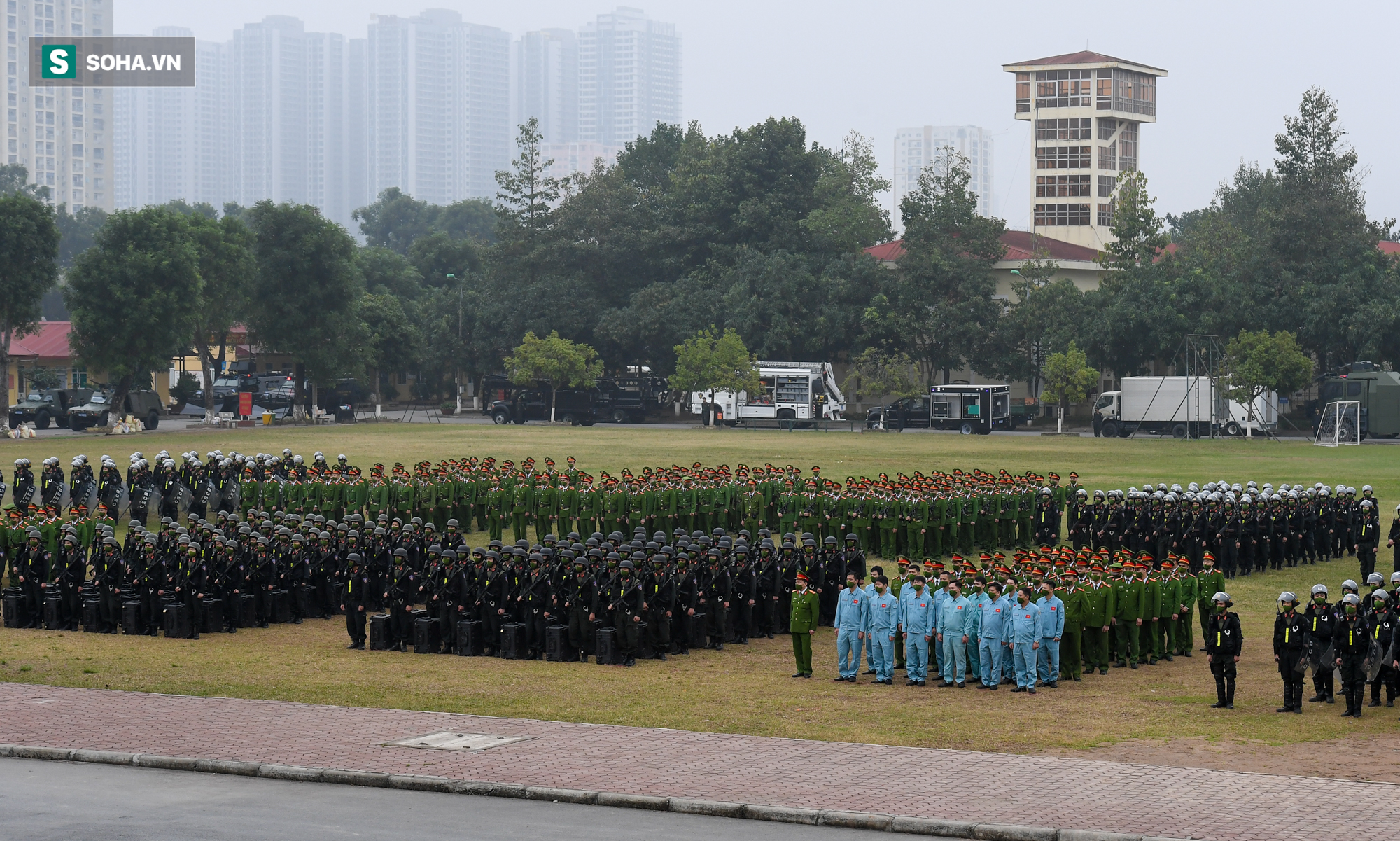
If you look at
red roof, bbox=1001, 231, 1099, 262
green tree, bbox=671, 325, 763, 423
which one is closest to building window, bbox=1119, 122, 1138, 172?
red roof, bbox=1001, 231, 1099, 262

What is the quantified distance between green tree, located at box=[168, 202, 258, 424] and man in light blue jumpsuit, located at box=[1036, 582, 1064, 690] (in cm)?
4299

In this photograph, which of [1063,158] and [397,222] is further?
[397,222]

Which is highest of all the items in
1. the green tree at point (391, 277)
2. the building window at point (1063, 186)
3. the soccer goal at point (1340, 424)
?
the building window at point (1063, 186)

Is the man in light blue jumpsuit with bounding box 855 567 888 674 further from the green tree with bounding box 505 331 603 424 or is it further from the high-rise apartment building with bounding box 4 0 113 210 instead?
the high-rise apartment building with bounding box 4 0 113 210

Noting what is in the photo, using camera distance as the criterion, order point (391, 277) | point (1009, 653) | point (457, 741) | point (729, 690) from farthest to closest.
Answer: point (391, 277) → point (1009, 653) → point (729, 690) → point (457, 741)

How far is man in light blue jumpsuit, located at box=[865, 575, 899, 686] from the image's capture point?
1502 cm

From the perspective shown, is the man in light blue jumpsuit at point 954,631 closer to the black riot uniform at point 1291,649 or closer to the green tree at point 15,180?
the black riot uniform at point 1291,649

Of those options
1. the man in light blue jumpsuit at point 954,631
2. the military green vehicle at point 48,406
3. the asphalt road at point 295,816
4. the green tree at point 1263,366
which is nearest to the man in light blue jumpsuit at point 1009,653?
the man in light blue jumpsuit at point 954,631

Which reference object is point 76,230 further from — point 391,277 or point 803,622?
point 803,622

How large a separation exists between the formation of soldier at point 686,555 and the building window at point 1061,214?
187 feet

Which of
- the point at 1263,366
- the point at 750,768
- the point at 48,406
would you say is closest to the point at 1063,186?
the point at 1263,366

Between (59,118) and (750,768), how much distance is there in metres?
168

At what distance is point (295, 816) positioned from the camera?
9.70 metres

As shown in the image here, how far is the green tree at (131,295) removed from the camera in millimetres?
49812
